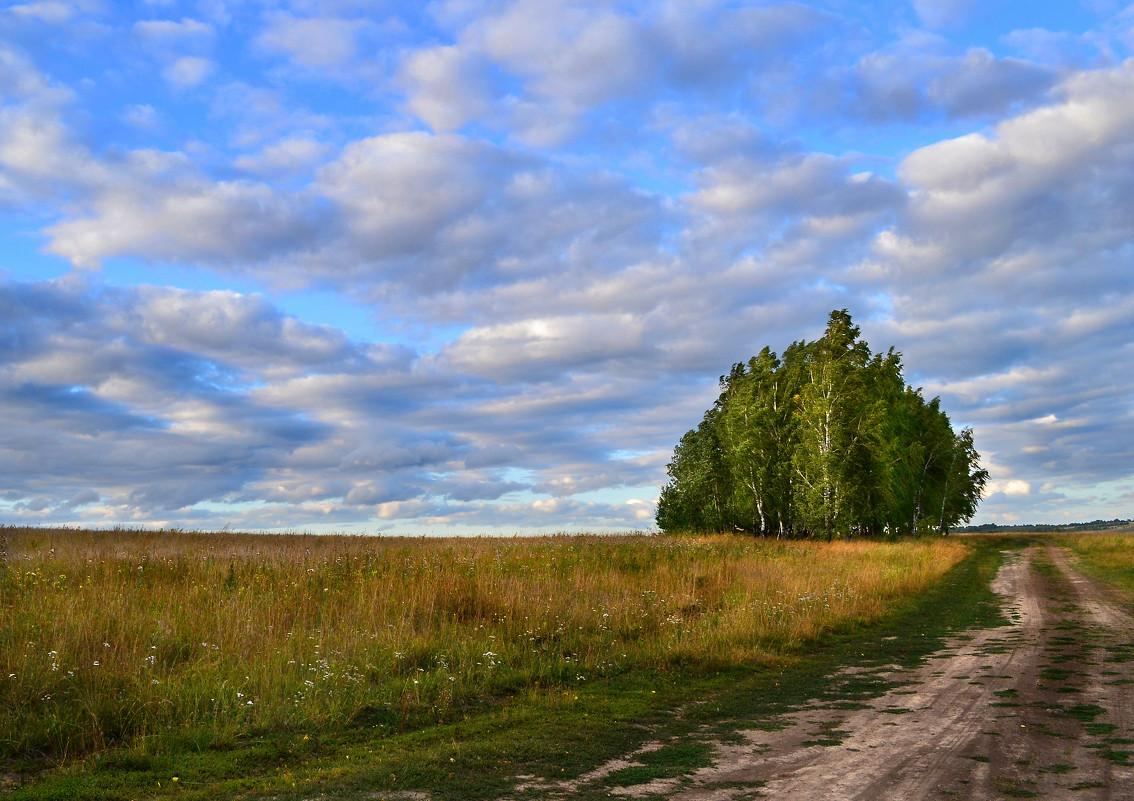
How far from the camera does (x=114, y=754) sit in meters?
6.54

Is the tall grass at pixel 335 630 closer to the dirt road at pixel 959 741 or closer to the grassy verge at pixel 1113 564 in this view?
the dirt road at pixel 959 741

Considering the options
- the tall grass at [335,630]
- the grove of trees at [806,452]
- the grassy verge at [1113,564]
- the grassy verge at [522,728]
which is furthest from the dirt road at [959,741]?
the grove of trees at [806,452]

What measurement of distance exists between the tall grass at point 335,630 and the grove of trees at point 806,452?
22.3 metres

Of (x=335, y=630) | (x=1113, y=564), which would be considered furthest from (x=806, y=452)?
(x=335, y=630)

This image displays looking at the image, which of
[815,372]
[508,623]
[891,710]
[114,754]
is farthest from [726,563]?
[815,372]

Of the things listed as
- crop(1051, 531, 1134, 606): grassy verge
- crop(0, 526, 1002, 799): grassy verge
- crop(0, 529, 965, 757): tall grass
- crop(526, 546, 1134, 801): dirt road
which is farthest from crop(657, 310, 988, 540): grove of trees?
crop(526, 546, 1134, 801): dirt road

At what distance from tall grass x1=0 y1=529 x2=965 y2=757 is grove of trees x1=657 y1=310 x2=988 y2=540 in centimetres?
2227

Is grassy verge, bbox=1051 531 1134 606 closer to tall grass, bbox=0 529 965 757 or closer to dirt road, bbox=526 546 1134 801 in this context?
tall grass, bbox=0 529 965 757

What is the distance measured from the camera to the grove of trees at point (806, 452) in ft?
135

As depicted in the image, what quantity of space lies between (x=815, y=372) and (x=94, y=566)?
125 ft

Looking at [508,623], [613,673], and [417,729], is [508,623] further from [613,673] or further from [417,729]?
[417,729]

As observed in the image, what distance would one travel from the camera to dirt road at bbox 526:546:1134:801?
A: 5816 millimetres

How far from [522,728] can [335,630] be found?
4175 mm

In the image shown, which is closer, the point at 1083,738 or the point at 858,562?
the point at 1083,738
